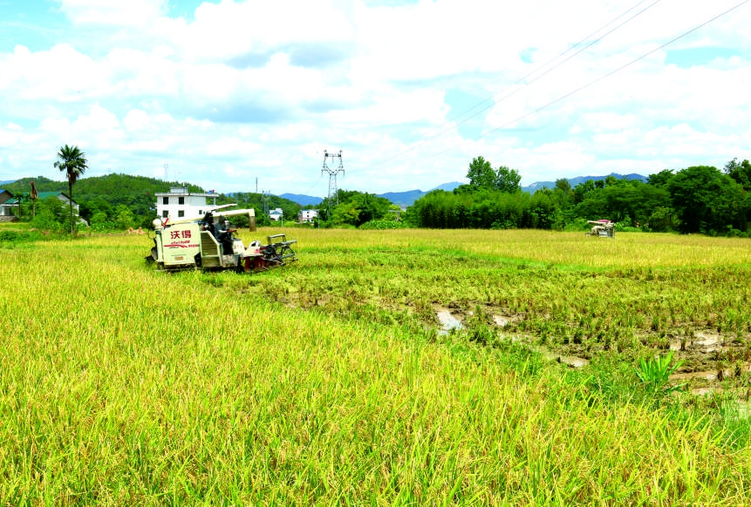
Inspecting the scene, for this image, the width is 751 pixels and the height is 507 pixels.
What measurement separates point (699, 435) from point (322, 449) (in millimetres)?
2185

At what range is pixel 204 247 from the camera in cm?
1281

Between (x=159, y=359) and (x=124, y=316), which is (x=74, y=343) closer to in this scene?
(x=159, y=359)

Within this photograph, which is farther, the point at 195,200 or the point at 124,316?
the point at 195,200

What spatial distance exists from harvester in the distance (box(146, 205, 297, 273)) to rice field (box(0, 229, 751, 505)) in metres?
4.66

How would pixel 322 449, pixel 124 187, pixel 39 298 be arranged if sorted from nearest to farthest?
pixel 322 449
pixel 39 298
pixel 124 187

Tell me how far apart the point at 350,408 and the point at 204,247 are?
35.4ft

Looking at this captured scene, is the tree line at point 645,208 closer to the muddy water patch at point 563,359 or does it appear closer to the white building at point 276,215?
the muddy water patch at point 563,359

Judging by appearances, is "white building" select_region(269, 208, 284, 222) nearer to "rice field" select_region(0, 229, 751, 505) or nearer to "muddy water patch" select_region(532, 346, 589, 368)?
"rice field" select_region(0, 229, 751, 505)

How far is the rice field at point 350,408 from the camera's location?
221 cm

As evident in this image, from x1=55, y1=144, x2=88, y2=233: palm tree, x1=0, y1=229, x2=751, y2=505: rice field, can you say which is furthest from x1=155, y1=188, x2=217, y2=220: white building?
x1=0, y1=229, x2=751, y2=505: rice field

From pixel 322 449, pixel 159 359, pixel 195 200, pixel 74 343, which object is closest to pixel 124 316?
pixel 74 343

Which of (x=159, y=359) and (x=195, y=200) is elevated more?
(x=195, y=200)

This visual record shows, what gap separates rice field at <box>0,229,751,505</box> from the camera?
2.21 metres

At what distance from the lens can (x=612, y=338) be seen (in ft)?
21.2
